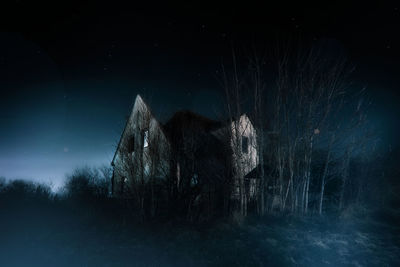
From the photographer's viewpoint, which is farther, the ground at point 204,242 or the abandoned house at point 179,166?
the abandoned house at point 179,166

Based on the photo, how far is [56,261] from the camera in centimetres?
540

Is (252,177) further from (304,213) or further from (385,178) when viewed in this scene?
(385,178)

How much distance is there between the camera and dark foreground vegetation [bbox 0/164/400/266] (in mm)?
5316

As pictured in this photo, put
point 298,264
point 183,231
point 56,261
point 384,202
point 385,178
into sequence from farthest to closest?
point 385,178
point 384,202
point 183,231
point 56,261
point 298,264

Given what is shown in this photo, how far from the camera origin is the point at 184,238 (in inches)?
266

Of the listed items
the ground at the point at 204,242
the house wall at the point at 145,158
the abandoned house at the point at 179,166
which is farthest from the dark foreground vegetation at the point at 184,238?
the house wall at the point at 145,158

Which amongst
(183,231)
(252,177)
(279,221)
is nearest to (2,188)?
(183,231)

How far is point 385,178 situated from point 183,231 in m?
16.1

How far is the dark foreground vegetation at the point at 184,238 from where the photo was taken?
5.32 metres

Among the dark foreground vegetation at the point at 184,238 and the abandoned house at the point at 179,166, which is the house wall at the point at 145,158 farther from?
the dark foreground vegetation at the point at 184,238

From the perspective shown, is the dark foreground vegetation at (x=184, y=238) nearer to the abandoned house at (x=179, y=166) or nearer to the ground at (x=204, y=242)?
the ground at (x=204, y=242)

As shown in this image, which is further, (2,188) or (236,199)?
(2,188)

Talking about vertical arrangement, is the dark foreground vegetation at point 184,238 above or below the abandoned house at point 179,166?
below

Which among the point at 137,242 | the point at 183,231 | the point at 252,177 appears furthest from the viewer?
the point at 252,177
